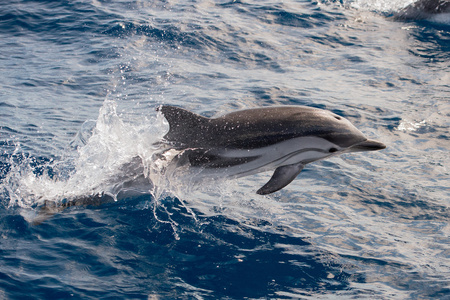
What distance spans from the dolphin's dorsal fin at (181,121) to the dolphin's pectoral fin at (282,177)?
110 centimetres

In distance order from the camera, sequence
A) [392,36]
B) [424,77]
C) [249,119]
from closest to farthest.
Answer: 1. [249,119]
2. [424,77]
3. [392,36]

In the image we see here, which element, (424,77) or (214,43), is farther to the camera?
(214,43)

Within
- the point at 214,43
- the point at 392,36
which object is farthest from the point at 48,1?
the point at 392,36

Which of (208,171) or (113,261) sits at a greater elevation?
(208,171)

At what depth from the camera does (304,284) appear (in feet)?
18.9

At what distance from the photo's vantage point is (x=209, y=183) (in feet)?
22.8

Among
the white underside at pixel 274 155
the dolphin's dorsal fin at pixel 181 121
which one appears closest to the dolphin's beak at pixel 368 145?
the white underside at pixel 274 155

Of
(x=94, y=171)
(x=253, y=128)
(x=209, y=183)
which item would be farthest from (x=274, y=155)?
(x=94, y=171)

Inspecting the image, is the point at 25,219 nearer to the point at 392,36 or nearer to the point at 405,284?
the point at 405,284

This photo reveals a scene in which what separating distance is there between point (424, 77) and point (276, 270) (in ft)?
26.4

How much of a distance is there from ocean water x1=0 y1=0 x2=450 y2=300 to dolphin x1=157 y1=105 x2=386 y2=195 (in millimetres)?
505

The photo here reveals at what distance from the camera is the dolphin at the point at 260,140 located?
21.2 feet

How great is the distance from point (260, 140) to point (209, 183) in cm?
97

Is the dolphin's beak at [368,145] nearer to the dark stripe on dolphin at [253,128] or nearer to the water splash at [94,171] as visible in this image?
the dark stripe on dolphin at [253,128]
